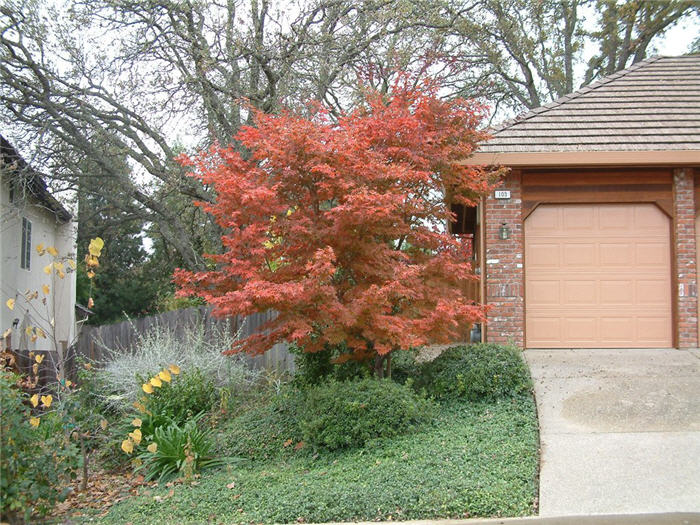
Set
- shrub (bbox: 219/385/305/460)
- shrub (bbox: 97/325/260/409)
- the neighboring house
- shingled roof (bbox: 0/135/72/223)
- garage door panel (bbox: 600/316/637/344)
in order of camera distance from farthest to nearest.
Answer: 1. the neighboring house
2. shingled roof (bbox: 0/135/72/223)
3. garage door panel (bbox: 600/316/637/344)
4. shrub (bbox: 97/325/260/409)
5. shrub (bbox: 219/385/305/460)

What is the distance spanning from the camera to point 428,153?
25.6ft

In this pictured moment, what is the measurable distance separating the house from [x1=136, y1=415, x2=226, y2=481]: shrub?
16.8 ft

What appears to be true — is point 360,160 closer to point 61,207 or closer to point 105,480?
point 105,480

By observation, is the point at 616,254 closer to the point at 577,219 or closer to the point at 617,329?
the point at 577,219

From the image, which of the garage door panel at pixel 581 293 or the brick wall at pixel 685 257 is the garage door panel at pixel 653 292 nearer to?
the brick wall at pixel 685 257

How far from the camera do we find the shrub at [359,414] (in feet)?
21.8

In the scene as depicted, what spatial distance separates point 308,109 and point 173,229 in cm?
576

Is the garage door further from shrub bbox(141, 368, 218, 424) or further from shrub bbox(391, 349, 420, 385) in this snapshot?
shrub bbox(141, 368, 218, 424)

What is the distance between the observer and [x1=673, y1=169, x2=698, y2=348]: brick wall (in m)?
10.2

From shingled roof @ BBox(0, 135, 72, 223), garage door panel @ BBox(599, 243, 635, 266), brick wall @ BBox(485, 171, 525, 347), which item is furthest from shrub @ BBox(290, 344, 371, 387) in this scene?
shingled roof @ BBox(0, 135, 72, 223)

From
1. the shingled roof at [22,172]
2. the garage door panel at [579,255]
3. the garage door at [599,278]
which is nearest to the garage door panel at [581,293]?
the garage door at [599,278]

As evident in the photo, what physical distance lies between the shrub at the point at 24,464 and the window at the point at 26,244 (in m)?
12.6

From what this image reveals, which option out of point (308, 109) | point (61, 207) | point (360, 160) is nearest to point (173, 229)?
point (61, 207)

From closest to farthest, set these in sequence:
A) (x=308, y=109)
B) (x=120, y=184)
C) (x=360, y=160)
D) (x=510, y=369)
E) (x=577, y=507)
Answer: (x=577, y=507)
(x=360, y=160)
(x=510, y=369)
(x=308, y=109)
(x=120, y=184)
